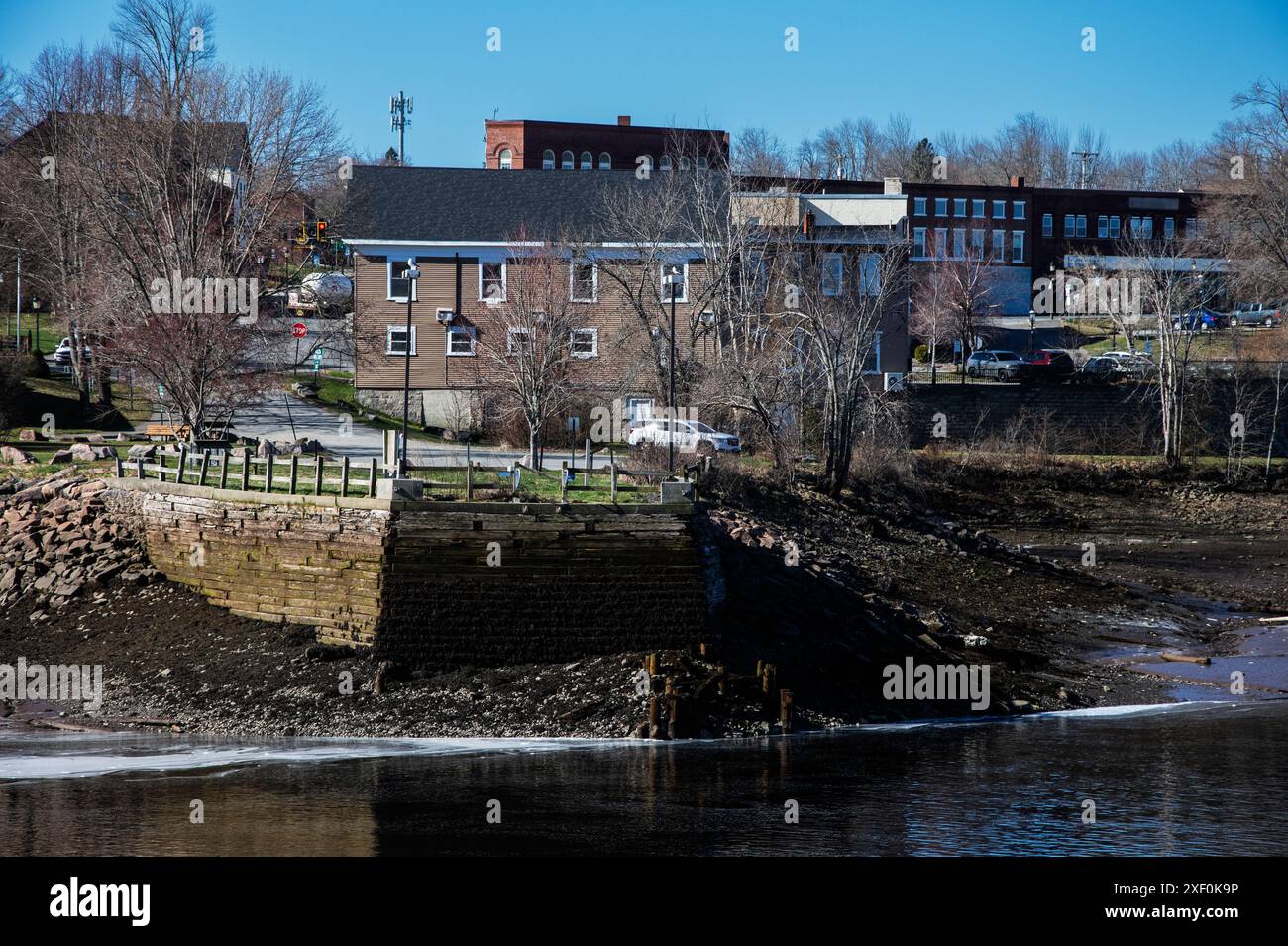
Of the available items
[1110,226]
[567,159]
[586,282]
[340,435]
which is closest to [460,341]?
[586,282]

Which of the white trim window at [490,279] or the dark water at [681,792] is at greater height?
the white trim window at [490,279]

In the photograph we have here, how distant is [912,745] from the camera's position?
21156mm

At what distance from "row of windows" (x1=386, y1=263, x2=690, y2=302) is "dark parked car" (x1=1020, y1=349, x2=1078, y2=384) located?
1752cm

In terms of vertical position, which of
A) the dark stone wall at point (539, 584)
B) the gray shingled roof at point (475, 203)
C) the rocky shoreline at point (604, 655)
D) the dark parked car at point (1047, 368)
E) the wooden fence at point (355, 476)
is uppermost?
the gray shingled roof at point (475, 203)

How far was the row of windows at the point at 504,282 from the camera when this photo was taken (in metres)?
46.9

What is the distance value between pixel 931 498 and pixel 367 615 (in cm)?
2599

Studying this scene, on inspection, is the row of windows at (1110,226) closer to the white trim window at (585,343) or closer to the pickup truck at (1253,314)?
the pickup truck at (1253,314)

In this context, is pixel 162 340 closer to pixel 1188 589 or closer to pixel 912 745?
pixel 912 745

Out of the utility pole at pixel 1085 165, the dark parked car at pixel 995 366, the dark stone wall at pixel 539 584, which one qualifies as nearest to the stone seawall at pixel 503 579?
the dark stone wall at pixel 539 584

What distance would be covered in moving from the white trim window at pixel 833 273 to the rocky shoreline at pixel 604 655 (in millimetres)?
17117

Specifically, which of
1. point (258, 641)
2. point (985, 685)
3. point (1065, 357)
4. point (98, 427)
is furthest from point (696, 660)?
point (1065, 357)

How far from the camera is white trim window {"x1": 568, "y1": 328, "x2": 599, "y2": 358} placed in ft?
151

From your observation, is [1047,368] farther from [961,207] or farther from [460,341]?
[460,341]

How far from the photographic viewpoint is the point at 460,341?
49.5 meters
